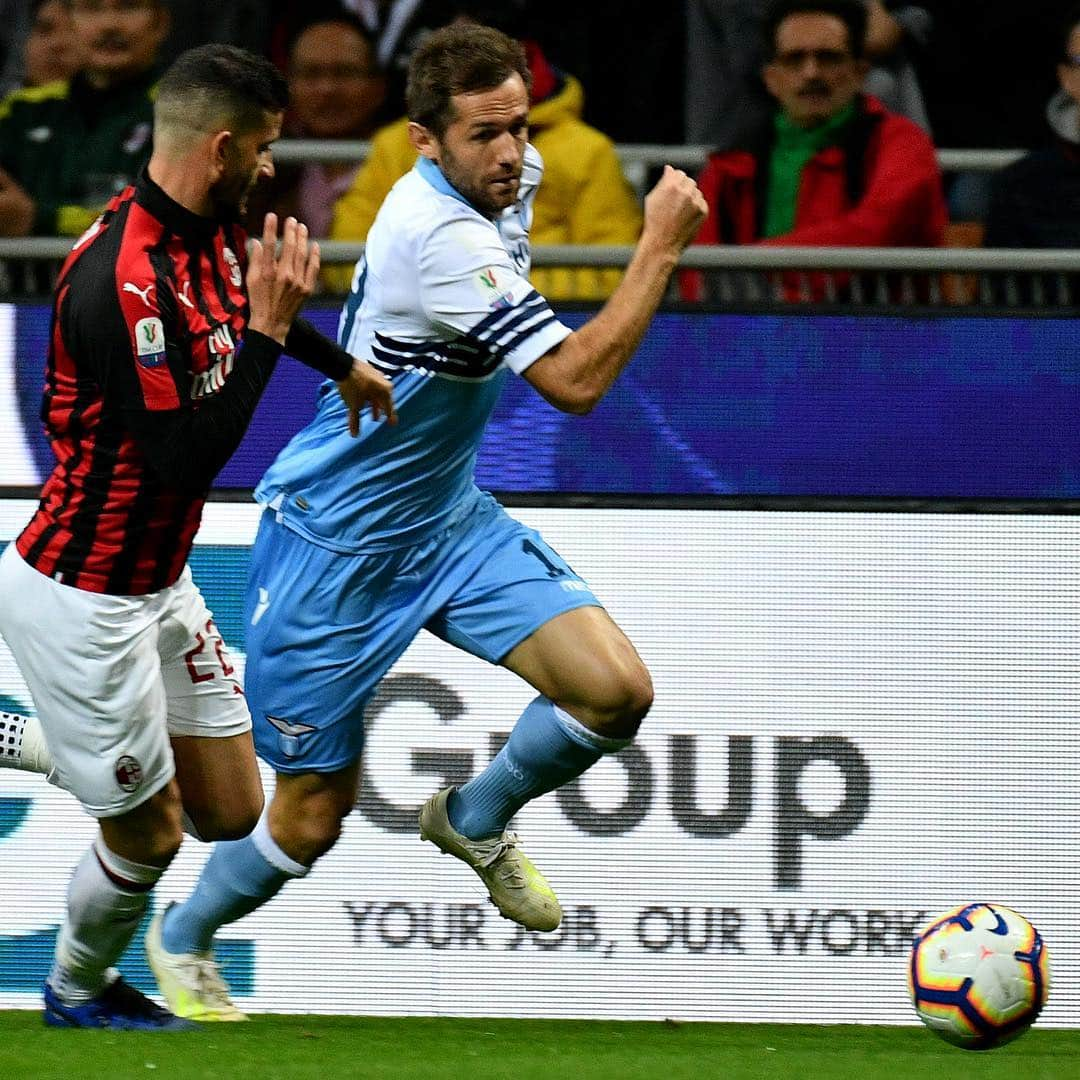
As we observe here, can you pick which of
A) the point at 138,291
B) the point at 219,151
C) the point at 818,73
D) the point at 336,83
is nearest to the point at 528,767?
the point at 138,291

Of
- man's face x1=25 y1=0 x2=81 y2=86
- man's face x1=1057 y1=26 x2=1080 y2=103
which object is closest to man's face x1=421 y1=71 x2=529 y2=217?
man's face x1=1057 y1=26 x2=1080 y2=103

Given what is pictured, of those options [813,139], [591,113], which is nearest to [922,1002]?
[813,139]

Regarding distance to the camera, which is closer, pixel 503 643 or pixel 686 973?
pixel 503 643

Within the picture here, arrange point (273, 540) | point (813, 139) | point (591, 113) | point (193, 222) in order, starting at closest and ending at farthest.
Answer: point (193, 222) → point (273, 540) → point (813, 139) → point (591, 113)

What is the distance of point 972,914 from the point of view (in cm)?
434

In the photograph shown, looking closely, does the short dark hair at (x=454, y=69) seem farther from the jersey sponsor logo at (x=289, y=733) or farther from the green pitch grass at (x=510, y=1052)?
the green pitch grass at (x=510, y=1052)

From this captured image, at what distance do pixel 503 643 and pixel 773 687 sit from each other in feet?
3.23

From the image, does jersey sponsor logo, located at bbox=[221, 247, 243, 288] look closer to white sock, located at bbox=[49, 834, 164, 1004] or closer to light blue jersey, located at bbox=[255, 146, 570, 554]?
light blue jersey, located at bbox=[255, 146, 570, 554]

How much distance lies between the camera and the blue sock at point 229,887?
478cm

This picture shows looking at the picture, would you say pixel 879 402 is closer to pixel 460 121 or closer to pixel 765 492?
pixel 765 492

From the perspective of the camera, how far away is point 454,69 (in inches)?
175

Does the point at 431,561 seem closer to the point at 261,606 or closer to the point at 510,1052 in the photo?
the point at 261,606

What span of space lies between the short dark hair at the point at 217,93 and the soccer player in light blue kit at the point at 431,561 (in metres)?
0.49

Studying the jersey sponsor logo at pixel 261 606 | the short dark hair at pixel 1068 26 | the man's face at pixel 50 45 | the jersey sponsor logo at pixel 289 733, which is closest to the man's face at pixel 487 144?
the jersey sponsor logo at pixel 261 606
